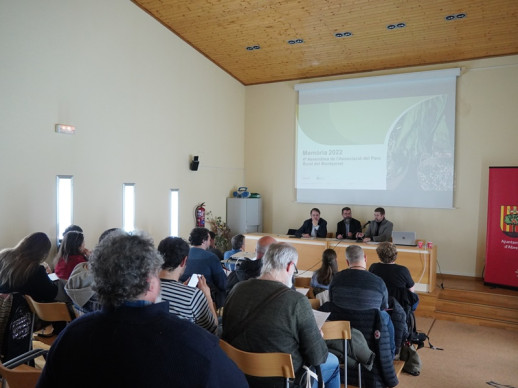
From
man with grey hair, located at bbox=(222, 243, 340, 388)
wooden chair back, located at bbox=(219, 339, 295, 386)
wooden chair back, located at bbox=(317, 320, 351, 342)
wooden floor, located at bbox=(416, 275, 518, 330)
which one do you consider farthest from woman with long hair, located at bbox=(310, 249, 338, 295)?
wooden floor, located at bbox=(416, 275, 518, 330)

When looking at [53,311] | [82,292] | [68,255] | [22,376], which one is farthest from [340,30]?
[22,376]

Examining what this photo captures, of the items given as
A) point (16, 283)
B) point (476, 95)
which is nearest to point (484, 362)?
point (16, 283)

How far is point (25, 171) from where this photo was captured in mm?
4168

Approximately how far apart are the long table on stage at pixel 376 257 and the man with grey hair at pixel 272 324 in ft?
14.1

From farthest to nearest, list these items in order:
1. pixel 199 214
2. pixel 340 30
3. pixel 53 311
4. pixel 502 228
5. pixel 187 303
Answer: pixel 199 214 < pixel 502 228 < pixel 340 30 < pixel 53 311 < pixel 187 303

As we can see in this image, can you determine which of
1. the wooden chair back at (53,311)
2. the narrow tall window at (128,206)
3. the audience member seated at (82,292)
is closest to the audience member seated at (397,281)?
the audience member seated at (82,292)

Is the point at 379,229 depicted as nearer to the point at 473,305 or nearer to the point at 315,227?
the point at 315,227

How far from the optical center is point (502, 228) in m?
6.19

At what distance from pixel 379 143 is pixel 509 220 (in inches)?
103

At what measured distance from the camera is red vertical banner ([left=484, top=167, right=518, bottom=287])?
6.09m

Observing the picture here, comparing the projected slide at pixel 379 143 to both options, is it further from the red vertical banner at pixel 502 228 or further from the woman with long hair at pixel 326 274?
the woman with long hair at pixel 326 274

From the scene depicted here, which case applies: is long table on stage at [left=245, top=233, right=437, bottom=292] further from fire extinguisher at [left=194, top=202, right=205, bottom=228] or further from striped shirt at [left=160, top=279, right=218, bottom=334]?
striped shirt at [left=160, top=279, right=218, bottom=334]

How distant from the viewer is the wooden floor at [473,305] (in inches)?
210

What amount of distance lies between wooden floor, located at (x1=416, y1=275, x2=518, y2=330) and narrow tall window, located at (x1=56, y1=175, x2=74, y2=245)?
499 cm
